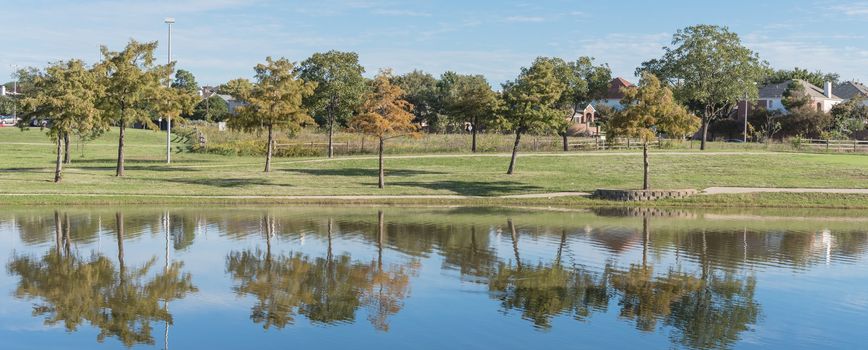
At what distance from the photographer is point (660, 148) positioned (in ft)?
273

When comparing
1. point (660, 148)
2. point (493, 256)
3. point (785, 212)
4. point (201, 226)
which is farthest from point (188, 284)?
point (660, 148)

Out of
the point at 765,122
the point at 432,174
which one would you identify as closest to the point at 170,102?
the point at 432,174

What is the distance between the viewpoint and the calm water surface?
1809cm

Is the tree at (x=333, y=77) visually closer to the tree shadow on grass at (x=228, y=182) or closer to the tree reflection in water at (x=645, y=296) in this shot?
the tree shadow on grass at (x=228, y=182)

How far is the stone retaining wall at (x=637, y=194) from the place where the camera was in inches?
1866

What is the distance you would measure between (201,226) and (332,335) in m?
18.5

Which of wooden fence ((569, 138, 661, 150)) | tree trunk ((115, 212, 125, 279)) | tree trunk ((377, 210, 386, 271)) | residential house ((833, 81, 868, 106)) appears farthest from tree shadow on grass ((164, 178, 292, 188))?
residential house ((833, 81, 868, 106))

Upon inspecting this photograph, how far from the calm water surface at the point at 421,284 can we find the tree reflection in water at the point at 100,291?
0.26 ft

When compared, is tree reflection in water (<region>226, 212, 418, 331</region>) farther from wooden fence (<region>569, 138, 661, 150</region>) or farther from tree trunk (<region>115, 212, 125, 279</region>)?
wooden fence (<region>569, 138, 661, 150</region>)

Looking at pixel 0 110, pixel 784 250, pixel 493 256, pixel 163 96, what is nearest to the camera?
pixel 493 256

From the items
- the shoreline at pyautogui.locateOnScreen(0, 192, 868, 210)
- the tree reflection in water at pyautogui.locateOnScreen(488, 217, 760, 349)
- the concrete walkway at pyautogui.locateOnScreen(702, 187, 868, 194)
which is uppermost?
the concrete walkway at pyautogui.locateOnScreen(702, 187, 868, 194)

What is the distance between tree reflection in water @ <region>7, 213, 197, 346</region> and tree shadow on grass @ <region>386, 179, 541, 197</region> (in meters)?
26.7

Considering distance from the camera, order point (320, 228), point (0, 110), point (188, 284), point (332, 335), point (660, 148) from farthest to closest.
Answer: point (0, 110), point (660, 148), point (320, 228), point (188, 284), point (332, 335)

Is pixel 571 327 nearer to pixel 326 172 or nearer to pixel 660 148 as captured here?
pixel 326 172
